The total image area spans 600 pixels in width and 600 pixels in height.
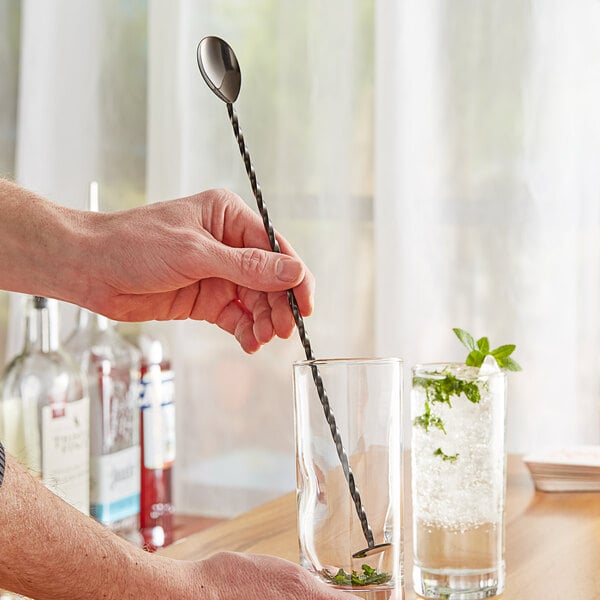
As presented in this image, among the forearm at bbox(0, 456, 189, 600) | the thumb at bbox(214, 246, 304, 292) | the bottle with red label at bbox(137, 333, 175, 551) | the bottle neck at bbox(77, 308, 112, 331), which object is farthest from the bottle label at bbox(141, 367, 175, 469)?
the forearm at bbox(0, 456, 189, 600)

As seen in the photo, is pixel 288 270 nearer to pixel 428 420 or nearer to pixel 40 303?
pixel 428 420

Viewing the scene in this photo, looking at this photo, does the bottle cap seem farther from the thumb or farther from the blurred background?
the blurred background

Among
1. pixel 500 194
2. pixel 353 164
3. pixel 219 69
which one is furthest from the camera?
pixel 353 164

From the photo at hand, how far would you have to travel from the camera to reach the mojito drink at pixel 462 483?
0.73 m

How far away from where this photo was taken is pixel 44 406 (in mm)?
1343

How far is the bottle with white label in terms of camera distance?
4.36 feet

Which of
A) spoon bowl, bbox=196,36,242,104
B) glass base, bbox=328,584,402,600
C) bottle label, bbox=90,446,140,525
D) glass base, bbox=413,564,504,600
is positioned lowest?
bottle label, bbox=90,446,140,525

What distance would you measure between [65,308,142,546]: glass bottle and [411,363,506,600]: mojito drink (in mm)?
802

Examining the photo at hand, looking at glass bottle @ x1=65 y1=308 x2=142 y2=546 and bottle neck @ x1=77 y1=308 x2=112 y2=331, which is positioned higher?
bottle neck @ x1=77 y1=308 x2=112 y2=331

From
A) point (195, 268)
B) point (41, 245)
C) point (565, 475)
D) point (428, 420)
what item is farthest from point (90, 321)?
point (428, 420)

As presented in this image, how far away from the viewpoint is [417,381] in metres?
0.75

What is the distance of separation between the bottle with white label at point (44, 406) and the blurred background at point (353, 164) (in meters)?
0.68

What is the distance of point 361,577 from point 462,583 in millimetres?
115

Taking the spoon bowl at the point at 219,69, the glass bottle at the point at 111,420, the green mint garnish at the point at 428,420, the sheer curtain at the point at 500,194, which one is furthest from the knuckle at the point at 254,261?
the sheer curtain at the point at 500,194
